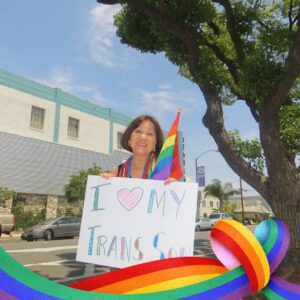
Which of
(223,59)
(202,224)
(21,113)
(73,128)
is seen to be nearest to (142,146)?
(223,59)

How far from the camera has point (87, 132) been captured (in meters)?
36.3

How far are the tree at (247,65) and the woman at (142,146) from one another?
369 centimetres

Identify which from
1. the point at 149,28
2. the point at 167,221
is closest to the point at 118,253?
the point at 167,221

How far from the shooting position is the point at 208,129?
7695 mm

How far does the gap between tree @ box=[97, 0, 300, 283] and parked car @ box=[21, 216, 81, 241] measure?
15188mm

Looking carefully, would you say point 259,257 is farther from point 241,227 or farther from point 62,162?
point 62,162

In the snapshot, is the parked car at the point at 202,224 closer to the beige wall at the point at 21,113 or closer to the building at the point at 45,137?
the building at the point at 45,137

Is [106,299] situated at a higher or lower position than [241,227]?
lower

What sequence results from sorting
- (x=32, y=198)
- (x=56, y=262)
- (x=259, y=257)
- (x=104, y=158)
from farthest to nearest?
(x=104, y=158)
(x=32, y=198)
(x=56, y=262)
(x=259, y=257)

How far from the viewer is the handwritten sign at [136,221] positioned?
90.0 inches

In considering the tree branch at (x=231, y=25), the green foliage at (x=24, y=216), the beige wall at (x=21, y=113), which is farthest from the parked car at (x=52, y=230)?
the tree branch at (x=231, y=25)

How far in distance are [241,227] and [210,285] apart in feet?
0.91

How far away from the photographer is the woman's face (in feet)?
9.61

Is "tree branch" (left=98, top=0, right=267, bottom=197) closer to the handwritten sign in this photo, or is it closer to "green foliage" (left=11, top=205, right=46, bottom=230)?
the handwritten sign
